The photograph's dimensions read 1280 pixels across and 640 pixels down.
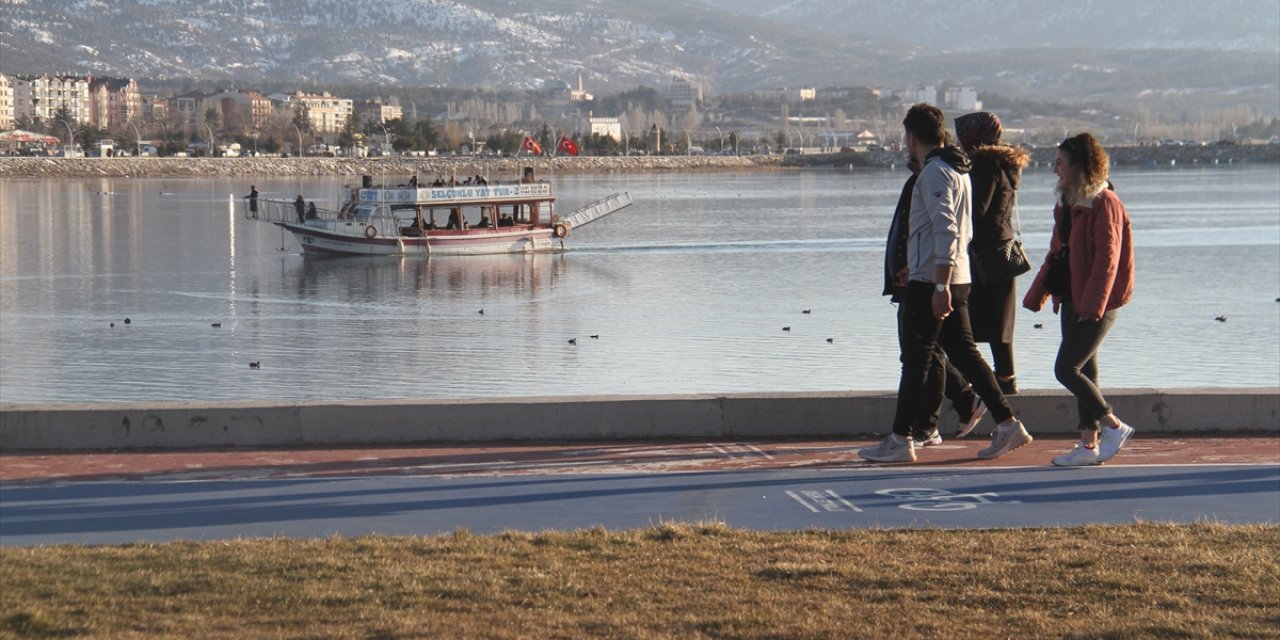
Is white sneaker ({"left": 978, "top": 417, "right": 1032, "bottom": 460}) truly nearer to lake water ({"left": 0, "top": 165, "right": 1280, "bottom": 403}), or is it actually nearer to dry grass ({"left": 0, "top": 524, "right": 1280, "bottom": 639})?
dry grass ({"left": 0, "top": 524, "right": 1280, "bottom": 639})

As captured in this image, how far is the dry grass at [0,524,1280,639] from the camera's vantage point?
5609 millimetres

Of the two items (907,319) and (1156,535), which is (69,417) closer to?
(907,319)

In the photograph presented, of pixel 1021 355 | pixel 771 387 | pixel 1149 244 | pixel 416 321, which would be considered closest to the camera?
pixel 771 387

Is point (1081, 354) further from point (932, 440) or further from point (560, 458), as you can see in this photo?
point (560, 458)

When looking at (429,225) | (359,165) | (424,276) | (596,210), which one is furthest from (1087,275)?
(359,165)

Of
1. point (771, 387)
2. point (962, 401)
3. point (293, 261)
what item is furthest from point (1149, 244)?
point (962, 401)

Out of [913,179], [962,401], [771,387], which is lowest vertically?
[771,387]

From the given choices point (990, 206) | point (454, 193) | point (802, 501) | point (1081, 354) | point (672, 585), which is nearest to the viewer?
point (672, 585)

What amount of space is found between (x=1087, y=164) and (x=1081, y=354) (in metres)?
1.03

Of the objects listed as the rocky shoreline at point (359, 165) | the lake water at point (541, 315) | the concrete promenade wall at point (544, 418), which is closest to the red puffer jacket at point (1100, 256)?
the concrete promenade wall at point (544, 418)

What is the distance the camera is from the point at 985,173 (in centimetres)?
888

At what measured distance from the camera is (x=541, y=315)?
3334 cm

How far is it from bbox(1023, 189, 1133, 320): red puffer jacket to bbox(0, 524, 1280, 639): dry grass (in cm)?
161

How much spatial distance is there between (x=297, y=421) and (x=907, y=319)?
3.95 metres
